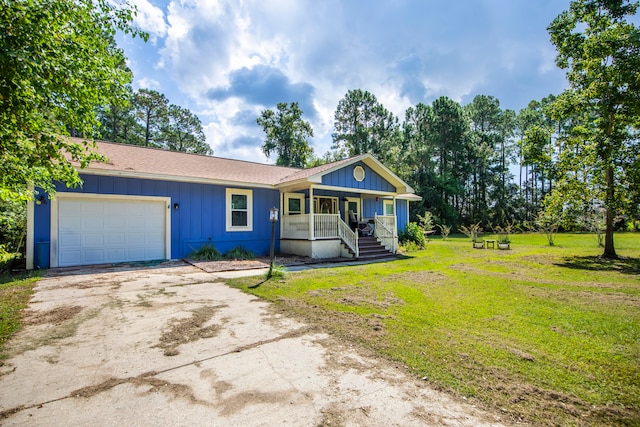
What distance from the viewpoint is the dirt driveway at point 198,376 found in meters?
2.13

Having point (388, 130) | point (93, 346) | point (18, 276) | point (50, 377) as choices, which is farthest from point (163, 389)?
point (388, 130)

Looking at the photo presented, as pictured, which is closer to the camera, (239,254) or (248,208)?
(239,254)

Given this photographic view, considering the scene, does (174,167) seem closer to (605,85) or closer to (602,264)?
(602,264)

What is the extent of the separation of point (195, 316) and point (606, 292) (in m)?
8.05

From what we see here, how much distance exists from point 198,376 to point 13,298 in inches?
201

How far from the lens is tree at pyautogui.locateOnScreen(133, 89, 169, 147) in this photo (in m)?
31.1

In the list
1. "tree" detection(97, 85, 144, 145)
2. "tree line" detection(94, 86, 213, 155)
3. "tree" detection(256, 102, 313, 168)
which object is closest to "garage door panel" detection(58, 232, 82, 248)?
"tree line" detection(94, 86, 213, 155)

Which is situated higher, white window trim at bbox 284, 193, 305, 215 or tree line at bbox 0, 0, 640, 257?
tree line at bbox 0, 0, 640, 257

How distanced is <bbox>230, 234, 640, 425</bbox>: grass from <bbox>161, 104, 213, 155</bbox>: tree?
110 ft

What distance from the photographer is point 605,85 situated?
10617mm

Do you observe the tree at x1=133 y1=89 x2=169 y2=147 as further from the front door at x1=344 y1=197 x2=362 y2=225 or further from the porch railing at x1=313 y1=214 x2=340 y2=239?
the porch railing at x1=313 y1=214 x2=340 y2=239

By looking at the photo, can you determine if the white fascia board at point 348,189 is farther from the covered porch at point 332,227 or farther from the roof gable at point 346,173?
the covered porch at point 332,227

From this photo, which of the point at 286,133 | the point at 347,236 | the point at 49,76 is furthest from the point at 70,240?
the point at 286,133

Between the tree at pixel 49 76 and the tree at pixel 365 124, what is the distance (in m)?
32.3
